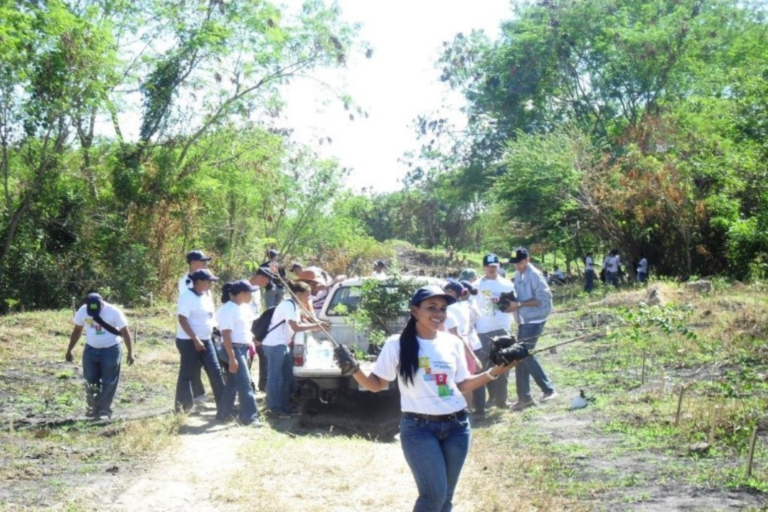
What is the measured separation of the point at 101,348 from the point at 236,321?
5.52 ft

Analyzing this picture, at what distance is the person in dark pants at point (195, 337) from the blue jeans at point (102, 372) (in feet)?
2.49

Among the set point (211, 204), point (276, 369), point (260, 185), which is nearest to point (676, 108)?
point (260, 185)

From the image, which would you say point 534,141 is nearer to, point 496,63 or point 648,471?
point 496,63

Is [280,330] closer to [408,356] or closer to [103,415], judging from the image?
[103,415]

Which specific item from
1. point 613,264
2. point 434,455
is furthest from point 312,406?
point 613,264

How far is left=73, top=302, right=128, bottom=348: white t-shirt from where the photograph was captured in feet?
35.2

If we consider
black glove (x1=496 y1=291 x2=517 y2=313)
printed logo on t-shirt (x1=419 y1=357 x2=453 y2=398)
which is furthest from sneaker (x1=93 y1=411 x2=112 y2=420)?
printed logo on t-shirt (x1=419 y1=357 x2=453 y2=398)

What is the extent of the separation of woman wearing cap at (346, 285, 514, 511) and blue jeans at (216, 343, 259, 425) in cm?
501

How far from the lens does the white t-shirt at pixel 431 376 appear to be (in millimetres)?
5570

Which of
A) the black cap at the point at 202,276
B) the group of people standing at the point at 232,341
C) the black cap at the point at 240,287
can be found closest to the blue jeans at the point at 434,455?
the group of people standing at the point at 232,341

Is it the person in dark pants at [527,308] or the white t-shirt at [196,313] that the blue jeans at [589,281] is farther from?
the white t-shirt at [196,313]

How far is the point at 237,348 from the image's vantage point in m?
10.6

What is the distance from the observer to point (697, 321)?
16.0 metres

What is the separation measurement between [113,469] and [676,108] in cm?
3210
